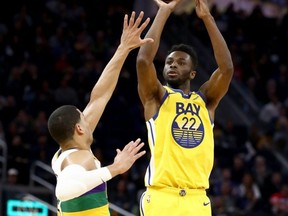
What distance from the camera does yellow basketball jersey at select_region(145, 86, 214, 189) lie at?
746 centimetres

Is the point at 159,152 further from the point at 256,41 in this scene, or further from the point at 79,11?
the point at 256,41

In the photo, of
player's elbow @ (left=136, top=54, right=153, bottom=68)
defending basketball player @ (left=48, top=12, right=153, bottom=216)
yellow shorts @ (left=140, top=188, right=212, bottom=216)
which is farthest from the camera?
player's elbow @ (left=136, top=54, right=153, bottom=68)

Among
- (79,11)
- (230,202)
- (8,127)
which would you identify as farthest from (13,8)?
(230,202)

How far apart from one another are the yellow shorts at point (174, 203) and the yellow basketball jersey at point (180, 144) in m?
0.06

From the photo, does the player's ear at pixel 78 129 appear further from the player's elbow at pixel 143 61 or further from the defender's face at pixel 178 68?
the defender's face at pixel 178 68

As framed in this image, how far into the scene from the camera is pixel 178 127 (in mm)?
7578

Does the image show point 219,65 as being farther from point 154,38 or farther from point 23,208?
point 23,208

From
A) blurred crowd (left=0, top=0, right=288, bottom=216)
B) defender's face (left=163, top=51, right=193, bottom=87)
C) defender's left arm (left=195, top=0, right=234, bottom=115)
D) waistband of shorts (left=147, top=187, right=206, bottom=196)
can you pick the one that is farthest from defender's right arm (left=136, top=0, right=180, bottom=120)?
blurred crowd (left=0, top=0, right=288, bottom=216)

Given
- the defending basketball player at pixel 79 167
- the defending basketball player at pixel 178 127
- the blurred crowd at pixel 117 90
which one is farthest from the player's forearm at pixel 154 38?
the blurred crowd at pixel 117 90

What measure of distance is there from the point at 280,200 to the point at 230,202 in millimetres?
1156

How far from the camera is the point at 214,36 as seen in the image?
25.9 feet

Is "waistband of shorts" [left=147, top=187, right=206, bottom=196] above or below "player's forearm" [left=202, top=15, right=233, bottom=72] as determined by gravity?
below

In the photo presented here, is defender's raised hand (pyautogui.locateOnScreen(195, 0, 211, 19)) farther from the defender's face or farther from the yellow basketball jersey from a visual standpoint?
the yellow basketball jersey

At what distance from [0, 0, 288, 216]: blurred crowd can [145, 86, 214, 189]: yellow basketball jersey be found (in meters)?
6.61
